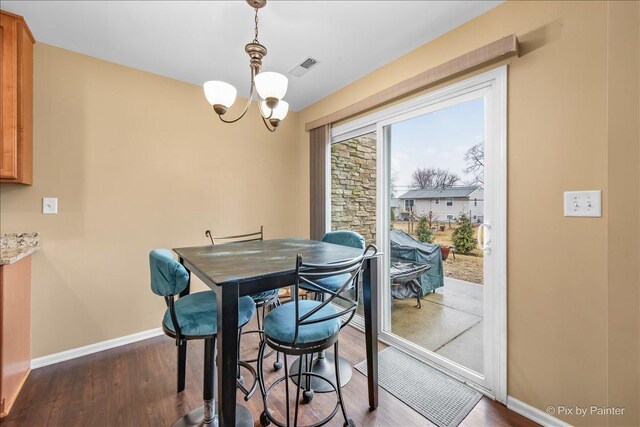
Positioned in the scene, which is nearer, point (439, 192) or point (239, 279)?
point (239, 279)

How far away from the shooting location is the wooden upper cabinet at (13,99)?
70.2 inches

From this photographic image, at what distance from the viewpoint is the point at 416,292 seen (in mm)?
2412

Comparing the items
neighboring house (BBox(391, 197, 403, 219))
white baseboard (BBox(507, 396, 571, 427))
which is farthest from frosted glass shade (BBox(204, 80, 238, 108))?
white baseboard (BBox(507, 396, 571, 427))

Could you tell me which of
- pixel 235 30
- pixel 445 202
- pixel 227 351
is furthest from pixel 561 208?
pixel 235 30

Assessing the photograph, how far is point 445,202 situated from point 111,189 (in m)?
2.83

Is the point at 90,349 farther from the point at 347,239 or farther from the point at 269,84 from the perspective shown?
the point at 269,84

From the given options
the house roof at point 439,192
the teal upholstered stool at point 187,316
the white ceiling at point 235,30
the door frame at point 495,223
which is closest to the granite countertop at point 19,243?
the teal upholstered stool at point 187,316

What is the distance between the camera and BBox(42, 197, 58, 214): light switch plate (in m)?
2.10

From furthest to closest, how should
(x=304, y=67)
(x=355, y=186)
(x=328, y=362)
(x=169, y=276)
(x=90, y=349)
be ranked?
(x=355, y=186) < (x=304, y=67) < (x=90, y=349) < (x=328, y=362) < (x=169, y=276)

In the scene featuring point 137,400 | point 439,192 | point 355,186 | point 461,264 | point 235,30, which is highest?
point 235,30

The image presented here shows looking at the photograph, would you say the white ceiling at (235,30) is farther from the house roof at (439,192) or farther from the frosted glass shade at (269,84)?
the house roof at (439,192)

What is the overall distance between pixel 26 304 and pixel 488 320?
327 cm

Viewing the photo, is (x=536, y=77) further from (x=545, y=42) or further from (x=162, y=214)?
(x=162, y=214)

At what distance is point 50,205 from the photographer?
212cm
